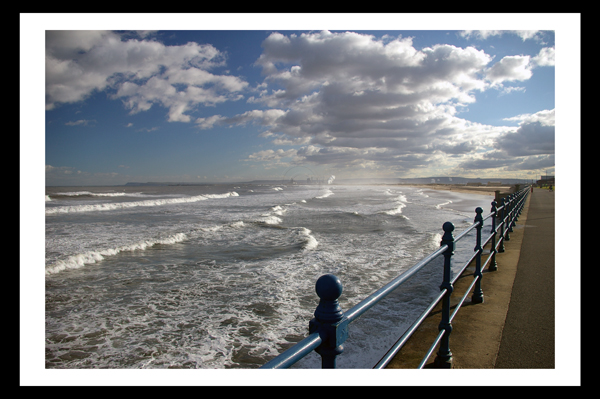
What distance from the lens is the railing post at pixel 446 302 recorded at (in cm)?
249

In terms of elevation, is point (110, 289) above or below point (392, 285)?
below

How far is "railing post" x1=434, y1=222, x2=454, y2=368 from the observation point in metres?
2.49

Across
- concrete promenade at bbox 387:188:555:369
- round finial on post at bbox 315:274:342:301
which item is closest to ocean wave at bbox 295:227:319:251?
concrete promenade at bbox 387:188:555:369

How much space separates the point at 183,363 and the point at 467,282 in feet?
14.1

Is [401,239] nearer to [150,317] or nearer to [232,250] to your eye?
[232,250]

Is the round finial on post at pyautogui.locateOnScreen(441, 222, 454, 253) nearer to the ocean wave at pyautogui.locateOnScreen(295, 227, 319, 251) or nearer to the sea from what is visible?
the sea

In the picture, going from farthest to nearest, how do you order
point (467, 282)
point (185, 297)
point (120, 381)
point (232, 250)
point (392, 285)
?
point (232, 250) < point (185, 297) < point (467, 282) < point (120, 381) < point (392, 285)

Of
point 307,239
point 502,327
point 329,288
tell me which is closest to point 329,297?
point 329,288

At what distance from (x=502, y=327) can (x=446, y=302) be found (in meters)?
1.45

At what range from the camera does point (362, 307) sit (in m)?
1.27

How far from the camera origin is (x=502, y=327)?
11.3ft

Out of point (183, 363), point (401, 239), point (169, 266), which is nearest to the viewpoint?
point (183, 363)

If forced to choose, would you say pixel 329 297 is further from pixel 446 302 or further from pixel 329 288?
pixel 446 302
